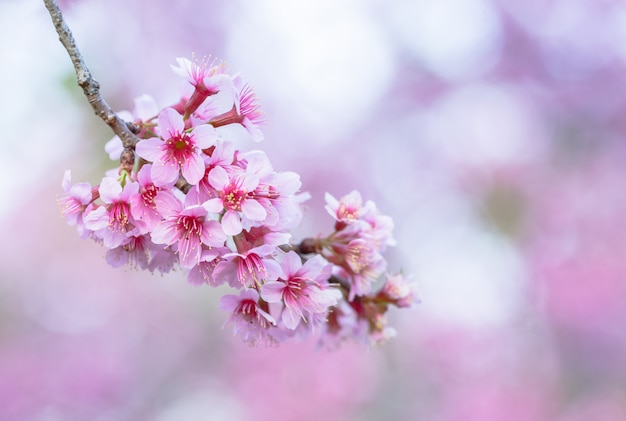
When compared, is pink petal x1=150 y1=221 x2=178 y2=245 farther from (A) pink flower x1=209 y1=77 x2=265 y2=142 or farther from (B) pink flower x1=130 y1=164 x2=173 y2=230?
(A) pink flower x1=209 y1=77 x2=265 y2=142

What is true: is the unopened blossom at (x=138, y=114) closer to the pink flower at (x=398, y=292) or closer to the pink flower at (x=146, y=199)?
the pink flower at (x=146, y=199)

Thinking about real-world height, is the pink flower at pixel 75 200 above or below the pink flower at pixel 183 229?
above

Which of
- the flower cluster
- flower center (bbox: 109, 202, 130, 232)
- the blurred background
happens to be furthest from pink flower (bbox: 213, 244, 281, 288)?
the blurred background

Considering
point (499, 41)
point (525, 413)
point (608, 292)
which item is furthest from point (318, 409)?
point (499, 41)

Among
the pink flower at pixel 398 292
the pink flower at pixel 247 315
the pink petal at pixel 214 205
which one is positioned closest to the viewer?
the pink petal at pixel 214 205

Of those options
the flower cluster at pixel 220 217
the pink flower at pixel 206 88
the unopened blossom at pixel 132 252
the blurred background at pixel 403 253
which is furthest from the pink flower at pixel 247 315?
the blurred background at pixel 403 253
